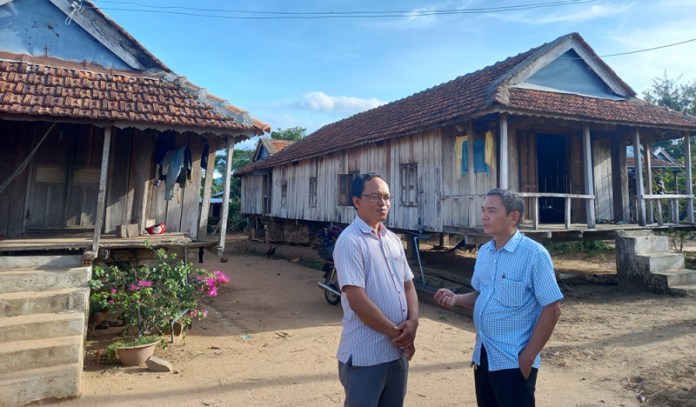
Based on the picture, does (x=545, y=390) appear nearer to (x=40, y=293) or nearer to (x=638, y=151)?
(x=40, y=293)

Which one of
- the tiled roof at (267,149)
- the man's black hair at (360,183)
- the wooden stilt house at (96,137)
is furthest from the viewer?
the tiled roof at (267,149)

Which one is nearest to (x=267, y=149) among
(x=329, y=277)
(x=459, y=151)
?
(x=459, y=151)

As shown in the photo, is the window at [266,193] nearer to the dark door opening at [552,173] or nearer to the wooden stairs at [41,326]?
the dark door opening at [552,173]

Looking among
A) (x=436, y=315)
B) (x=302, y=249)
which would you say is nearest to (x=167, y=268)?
(x=436, y=315)

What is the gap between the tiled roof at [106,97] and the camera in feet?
18.6

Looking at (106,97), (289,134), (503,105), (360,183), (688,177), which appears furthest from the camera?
(289,134)

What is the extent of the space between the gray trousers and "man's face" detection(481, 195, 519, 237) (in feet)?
3.09

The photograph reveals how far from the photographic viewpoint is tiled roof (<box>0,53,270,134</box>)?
18.6ft

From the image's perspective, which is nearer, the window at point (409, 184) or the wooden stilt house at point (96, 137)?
the wooden stilt house at point (96, 137)

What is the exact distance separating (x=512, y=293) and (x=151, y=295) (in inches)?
186

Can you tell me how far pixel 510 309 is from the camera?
2305 mm

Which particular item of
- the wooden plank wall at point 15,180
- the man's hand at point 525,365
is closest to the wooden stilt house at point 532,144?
the man's hand at point 525,365

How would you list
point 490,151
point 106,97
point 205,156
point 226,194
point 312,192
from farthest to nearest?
1. point 312,192
2. point 490,151
3. point 205,156
4. point 226,194
5. point 106,97

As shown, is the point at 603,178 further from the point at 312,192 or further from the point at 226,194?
the point at 312,192
